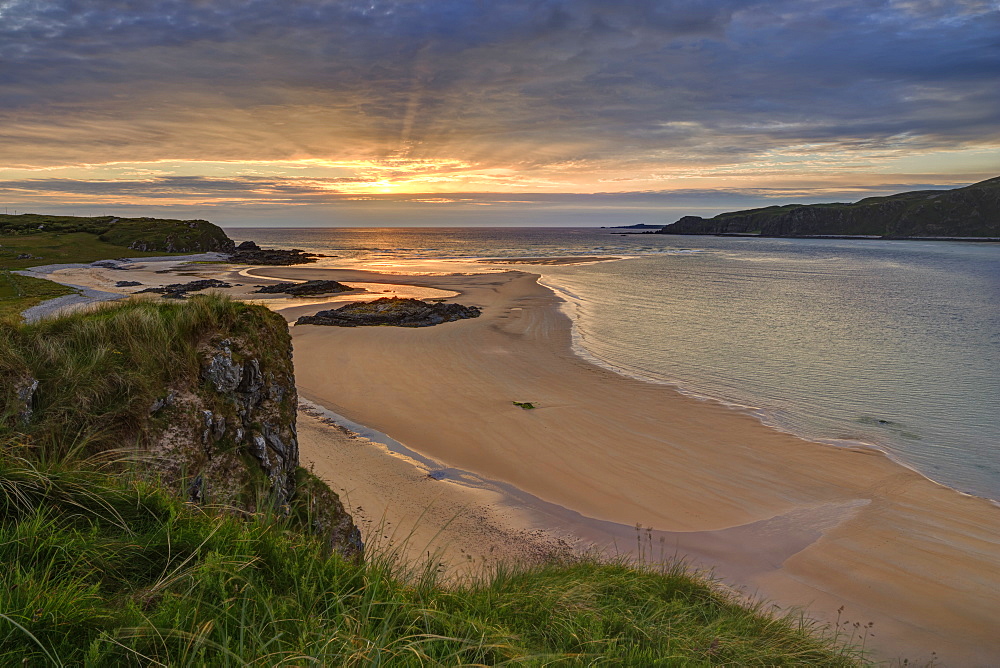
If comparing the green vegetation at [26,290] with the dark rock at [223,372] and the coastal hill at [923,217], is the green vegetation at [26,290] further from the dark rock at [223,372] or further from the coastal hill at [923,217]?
the coastal hill at [923,217]

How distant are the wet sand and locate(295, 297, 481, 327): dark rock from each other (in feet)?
28.1

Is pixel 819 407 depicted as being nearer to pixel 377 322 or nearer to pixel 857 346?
pixel 857 346

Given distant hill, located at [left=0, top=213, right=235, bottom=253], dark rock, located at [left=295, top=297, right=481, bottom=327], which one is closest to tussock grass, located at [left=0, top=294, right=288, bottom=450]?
dark rock, located at [left=295, top=297, right=481, bottom=327]

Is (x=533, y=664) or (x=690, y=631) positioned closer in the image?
(x=533, y=664)

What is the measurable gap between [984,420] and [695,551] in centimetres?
1220

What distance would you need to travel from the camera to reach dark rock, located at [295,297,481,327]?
1139 inches

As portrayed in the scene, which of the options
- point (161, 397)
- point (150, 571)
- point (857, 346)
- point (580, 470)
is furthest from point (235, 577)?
point (857, 346)

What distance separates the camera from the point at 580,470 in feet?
38.3

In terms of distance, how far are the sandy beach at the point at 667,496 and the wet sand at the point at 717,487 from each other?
0.04m

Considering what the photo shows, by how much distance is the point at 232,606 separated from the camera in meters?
2.76

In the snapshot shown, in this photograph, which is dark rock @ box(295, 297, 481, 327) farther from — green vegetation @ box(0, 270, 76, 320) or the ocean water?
green vegetation @ box(0, 270, 76, 320)

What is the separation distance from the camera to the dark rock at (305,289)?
42.9 m

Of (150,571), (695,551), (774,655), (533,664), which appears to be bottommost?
(695,551)

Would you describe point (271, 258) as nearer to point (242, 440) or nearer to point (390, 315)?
point (390, 315)
